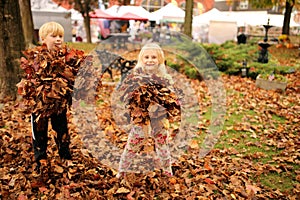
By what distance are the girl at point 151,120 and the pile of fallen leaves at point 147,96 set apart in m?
0.02

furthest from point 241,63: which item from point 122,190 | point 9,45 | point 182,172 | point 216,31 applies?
point 216,31

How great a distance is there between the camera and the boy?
3.63 m

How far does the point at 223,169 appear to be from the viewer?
445 centimetres

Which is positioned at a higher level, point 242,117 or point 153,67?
point 153,67

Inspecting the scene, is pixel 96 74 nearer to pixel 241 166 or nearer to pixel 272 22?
pixel 241 166

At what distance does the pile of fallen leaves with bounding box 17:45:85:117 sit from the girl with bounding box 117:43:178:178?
2.51ft

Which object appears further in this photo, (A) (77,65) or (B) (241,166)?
(B) (241,166)

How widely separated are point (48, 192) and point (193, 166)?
1.99m

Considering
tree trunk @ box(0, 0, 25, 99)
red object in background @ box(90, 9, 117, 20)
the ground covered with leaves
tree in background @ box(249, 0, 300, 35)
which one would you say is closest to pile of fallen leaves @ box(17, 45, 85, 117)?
the ground covered with leaves

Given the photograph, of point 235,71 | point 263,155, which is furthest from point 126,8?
point 263,155

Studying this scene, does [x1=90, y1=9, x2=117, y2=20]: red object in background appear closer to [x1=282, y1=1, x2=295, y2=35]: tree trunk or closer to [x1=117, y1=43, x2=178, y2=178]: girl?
[x1=282, y1=1, x2=295, y2=35]: tree trunk

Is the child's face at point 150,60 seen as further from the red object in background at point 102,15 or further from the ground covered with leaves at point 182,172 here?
the red object in background at point 102,15

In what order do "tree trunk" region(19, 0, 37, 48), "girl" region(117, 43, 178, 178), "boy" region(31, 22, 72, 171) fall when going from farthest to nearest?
"tree trunk" region(19, 0, 37, 48)
"boy" region(31, 22, 72, 171)
"girl" region(117, 43, 178, 178)

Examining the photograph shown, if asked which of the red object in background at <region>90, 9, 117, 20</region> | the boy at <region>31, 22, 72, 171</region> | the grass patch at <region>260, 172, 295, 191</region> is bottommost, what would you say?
the grass patch at <region>260, 172, 295, 191</region>
